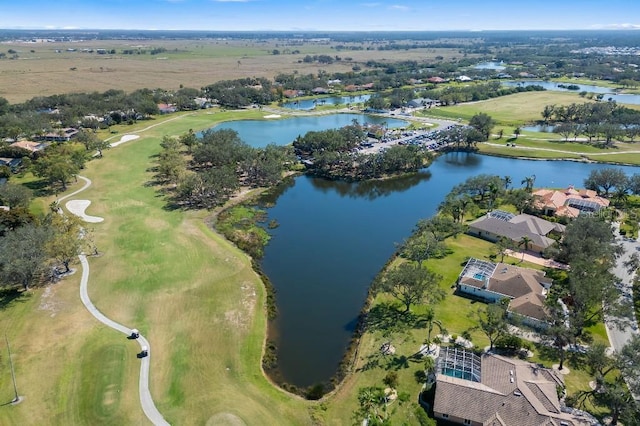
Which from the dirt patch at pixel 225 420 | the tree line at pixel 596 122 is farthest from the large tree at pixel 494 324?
the tree line at pixel 596 122

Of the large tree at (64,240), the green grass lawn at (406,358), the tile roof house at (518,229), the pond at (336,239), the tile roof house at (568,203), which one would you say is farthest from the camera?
the tile roof house at (568,203)

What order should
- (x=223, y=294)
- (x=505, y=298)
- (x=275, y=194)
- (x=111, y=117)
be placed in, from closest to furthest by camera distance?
1. (x=505, y=298)
2. (x=223, y=294)
3. (x=275, y=194)
4. (x=111, y=117)

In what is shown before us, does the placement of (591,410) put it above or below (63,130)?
below

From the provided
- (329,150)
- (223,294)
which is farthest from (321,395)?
(329,150)

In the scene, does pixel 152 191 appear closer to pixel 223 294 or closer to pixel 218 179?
pixel 218 179

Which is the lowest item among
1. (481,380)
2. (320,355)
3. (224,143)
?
(320,355)

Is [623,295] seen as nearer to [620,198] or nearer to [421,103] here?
[620,198]

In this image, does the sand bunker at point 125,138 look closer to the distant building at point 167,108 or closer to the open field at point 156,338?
the distant building at point 167,108

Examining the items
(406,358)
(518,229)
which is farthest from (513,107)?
(406,358)
